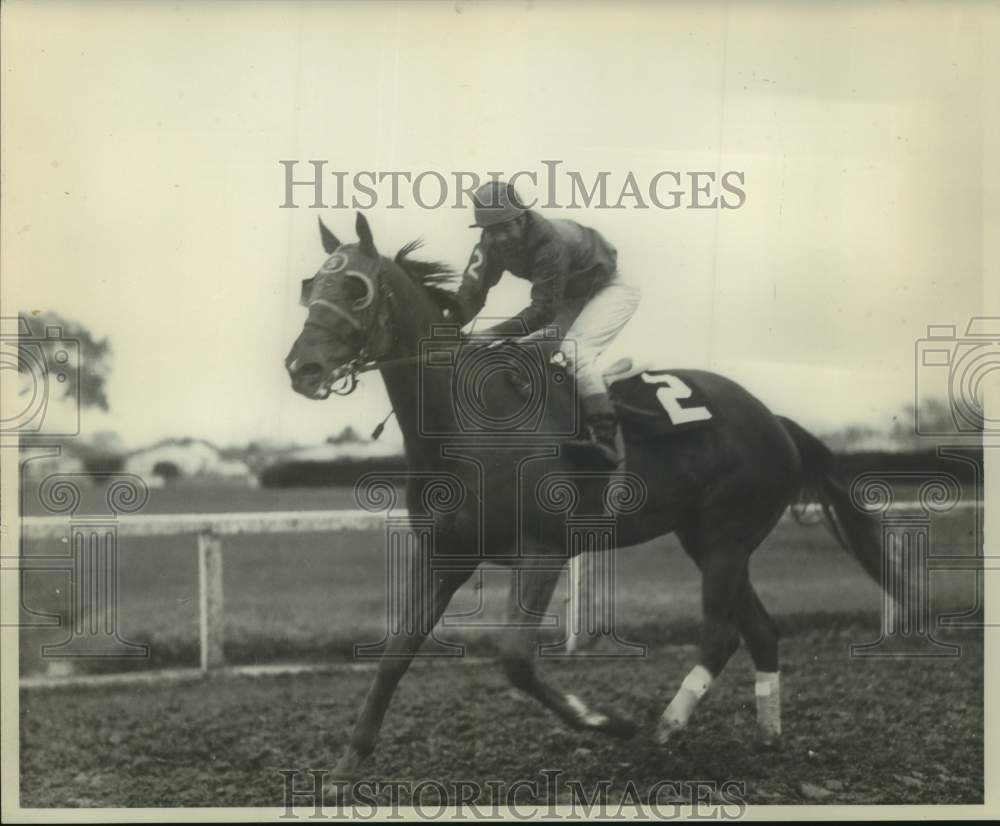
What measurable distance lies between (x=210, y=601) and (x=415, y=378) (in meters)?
1.08

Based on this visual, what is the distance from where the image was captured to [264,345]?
152 inches

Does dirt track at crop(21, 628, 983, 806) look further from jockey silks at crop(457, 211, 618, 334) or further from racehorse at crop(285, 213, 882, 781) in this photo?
jockey silks at crop(457, 211, 618, 334)

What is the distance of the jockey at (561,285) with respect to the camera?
379 cm

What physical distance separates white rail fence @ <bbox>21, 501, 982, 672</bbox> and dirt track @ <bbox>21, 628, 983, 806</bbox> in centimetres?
20

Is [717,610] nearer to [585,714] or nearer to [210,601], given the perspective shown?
[585,714]

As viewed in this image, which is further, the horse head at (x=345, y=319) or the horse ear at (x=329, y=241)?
the horse ear at (x=329, y=241)

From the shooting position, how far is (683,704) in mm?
3914

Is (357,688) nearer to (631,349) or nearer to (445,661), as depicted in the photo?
(445,661)

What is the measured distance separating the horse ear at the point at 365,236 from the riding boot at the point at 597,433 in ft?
2.77

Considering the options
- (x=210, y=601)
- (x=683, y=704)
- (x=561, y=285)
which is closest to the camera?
(x=561, y=285)

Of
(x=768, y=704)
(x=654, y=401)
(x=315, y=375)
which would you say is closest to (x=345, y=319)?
(x=315, y=375)

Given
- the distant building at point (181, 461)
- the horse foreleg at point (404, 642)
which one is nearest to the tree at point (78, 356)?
the distant building at point (181, 461)

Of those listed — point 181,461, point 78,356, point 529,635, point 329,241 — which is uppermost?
point 329,241

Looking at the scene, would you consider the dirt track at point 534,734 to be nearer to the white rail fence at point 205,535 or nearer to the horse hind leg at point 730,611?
the horse hind leg at point 730,611
